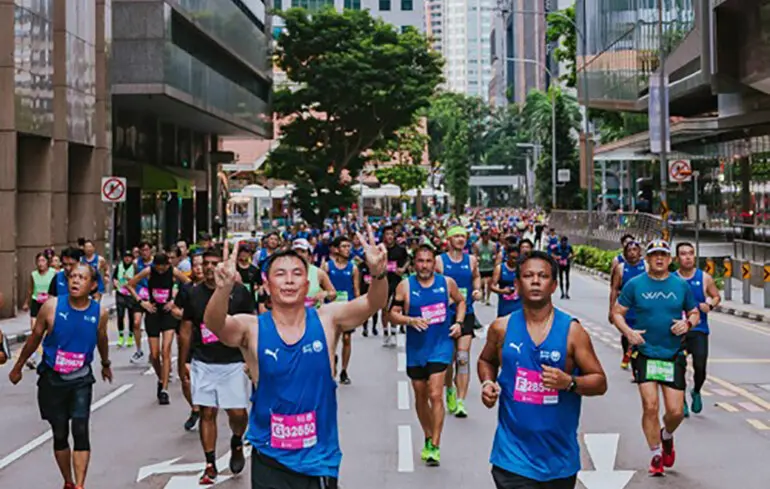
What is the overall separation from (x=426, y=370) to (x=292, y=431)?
4.68 m

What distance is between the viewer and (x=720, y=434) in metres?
10.6

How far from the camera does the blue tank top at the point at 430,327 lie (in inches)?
387

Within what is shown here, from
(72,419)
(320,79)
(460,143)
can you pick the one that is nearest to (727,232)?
(320,79)

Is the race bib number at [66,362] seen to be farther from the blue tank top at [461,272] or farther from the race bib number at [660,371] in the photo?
the blue tank top at [461,272]

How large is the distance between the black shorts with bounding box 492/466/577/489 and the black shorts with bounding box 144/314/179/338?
803cm

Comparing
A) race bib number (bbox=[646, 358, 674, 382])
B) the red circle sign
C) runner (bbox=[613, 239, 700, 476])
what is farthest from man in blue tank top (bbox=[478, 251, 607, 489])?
the red circle sign

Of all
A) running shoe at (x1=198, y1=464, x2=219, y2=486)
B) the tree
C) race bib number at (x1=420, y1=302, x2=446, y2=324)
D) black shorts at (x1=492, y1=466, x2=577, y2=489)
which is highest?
Result: the tree

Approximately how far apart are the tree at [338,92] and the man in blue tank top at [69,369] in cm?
4621

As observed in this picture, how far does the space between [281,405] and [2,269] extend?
2041 cm

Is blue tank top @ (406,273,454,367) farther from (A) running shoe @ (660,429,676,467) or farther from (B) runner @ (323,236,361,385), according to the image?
(B) runner @ (323,236,361,385)

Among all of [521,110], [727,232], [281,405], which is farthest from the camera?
[521,110]

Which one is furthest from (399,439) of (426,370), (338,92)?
(338,92)

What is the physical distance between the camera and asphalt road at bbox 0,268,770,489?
29.3 feet

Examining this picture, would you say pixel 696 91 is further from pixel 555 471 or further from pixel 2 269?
pixel 555 471
